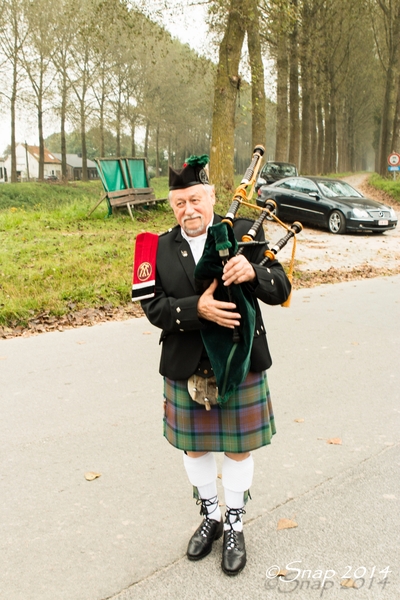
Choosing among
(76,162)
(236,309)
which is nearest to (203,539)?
(236,309)

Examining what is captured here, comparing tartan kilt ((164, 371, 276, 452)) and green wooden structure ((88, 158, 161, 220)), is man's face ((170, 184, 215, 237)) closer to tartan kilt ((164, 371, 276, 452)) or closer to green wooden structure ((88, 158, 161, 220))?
tartan kilt ((164, 371, 276, 452))

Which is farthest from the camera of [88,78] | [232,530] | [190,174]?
[88,78]

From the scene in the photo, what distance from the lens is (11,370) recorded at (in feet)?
17.4

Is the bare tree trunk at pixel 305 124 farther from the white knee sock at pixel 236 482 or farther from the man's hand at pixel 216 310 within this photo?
the man's hand at pixel 216 310

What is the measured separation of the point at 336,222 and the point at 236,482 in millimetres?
13841

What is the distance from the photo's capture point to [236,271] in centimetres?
222

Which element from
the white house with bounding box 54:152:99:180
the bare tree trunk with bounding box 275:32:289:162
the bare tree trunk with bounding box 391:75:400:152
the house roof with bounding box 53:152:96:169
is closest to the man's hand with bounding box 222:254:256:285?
the bare tree trunk with bounding box 275:32:289:162

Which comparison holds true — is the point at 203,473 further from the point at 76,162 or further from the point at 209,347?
the point at 76,162

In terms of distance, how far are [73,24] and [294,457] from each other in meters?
36.1

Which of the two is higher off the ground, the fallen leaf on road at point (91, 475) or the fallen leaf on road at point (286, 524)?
the fallen leaf on road at point (91, 475)

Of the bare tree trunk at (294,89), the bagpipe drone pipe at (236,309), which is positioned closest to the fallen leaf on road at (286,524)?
the bagpipe drone pipe at (236,309)

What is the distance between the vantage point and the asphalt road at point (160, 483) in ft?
8.37

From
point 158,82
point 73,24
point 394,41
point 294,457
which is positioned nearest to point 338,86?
point 394,41

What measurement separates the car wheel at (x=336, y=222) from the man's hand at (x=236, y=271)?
13.8m
